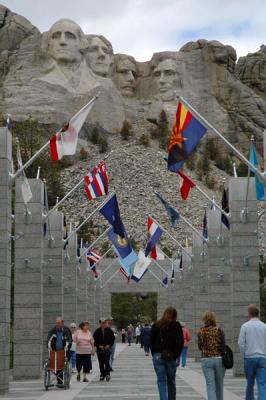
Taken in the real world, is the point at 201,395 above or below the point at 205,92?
below

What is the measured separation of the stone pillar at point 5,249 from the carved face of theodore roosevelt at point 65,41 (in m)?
80.6

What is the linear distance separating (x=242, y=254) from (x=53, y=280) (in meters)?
7.46

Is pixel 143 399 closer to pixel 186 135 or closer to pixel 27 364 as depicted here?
pixel 186 135

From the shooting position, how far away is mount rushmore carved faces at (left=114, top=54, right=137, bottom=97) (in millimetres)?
113062

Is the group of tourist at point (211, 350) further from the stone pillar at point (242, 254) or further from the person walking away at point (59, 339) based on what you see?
the stone pillar at point (242, 254)

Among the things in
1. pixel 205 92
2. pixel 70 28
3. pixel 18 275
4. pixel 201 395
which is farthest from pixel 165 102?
pixel 201 395

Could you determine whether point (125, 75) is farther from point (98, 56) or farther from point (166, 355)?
point (166, 355)

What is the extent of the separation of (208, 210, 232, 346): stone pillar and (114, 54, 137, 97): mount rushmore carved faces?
269ft

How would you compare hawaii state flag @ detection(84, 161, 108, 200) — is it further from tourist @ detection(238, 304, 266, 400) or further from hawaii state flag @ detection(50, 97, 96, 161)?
tourist @ detection(238, 304, 266, 400)

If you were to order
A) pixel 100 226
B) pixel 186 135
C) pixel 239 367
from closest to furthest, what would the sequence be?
pixel 186 135 → pixel 239 367 → pixel 100 226

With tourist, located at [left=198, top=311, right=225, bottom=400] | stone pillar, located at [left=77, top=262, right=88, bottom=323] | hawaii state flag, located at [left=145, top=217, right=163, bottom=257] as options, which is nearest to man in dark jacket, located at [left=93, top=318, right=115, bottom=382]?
tourist, located at [left=198, top=311, right=225, bottom=400]

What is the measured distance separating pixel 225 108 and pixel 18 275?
89.2m

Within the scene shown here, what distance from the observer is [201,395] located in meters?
18.6

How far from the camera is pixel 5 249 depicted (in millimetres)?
20516
